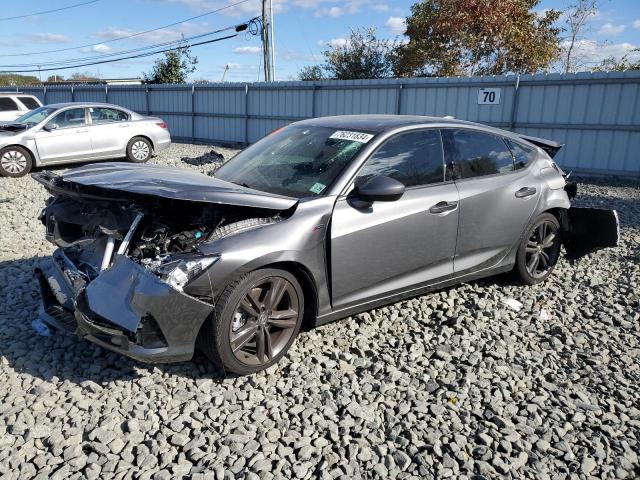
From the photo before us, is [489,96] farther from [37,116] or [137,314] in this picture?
[137,314]

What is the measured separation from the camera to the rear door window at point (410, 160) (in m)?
3.90

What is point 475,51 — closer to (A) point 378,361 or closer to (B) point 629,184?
(B) point 629,184

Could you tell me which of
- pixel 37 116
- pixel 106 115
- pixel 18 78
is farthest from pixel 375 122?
pixel 18 78

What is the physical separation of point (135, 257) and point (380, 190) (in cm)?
166

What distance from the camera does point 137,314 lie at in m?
2.96

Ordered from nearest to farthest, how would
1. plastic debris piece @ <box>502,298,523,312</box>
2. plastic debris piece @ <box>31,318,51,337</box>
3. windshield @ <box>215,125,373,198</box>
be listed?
windshield @ <box>215,125,373,198</box> → plastic debris piece @ <box>31,318,51,337</box> → plastic debris piece @ <box>502,298,523,312</box>

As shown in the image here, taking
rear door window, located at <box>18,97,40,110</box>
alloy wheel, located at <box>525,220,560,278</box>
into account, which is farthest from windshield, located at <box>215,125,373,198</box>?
rear door window, located at <box>18,97,40,110</box>

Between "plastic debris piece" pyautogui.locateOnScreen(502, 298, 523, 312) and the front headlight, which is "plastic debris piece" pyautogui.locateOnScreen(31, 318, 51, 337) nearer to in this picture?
the front headlight

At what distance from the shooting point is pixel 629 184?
1109 centimetres

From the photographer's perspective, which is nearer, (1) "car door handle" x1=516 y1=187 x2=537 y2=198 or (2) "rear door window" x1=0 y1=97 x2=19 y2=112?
(1) "car door handle" x1=516 y1=187 x2=537 y2=198

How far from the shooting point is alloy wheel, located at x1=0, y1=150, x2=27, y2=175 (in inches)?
432

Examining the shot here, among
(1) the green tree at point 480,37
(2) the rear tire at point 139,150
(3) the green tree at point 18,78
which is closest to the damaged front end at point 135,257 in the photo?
(2) the rear tire at point 139,150

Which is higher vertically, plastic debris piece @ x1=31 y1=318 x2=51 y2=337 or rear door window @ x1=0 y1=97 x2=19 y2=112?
rear door window @ x1=0 y1=97 x2=19 y2=112

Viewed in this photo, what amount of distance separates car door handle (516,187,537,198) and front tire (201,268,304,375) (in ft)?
7.78
